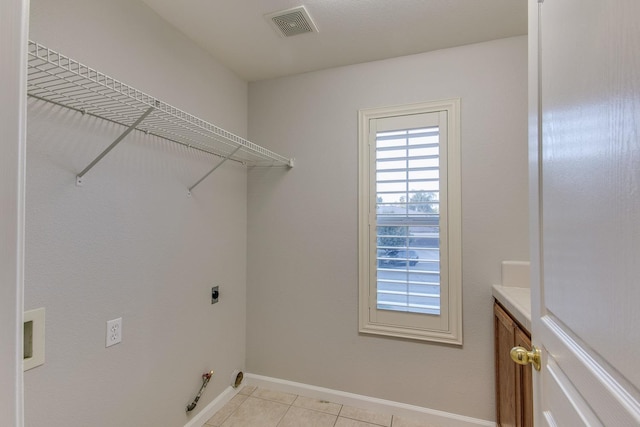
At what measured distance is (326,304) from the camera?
2.16 m

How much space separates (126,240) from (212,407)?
128 centimetres

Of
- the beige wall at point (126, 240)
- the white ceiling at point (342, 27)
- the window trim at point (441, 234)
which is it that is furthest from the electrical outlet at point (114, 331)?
the white ceiling at point (342, 27)

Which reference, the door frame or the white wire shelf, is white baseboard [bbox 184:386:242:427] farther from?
the door frame

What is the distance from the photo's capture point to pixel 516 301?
1.41m

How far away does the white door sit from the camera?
1.45 ft

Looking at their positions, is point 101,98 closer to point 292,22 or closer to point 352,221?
point 292,22

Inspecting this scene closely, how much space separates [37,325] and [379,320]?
175cm

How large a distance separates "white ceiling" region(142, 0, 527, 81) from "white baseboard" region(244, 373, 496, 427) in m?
2.33

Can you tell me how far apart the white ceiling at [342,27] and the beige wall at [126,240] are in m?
0.17

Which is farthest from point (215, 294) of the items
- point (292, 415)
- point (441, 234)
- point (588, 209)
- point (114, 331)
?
point (588, 209)

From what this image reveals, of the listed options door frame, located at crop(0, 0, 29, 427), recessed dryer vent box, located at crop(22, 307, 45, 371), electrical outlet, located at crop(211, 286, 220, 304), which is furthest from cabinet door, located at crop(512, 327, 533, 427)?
recessed dryer vent box, located at crop(22, 307, 45, 371)

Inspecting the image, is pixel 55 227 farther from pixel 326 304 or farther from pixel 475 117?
pixel 475 117

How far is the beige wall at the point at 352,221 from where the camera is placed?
1813 millimetres

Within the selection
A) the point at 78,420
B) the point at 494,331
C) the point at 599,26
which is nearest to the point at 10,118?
the point at 599,26
